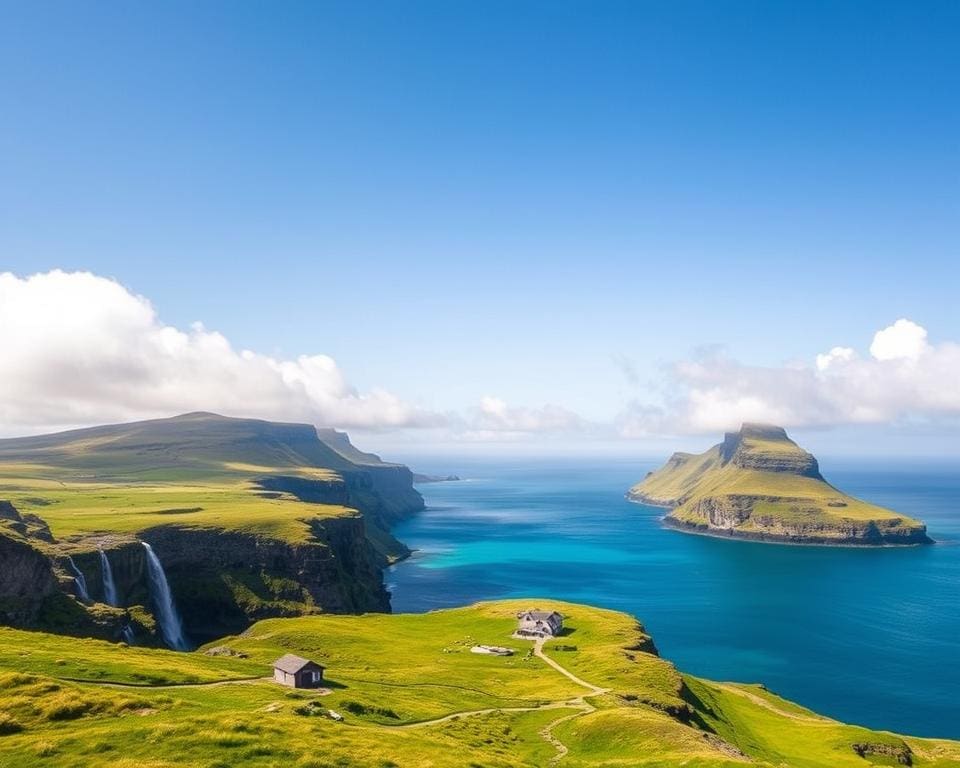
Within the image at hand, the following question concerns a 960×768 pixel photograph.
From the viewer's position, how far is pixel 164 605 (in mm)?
154625

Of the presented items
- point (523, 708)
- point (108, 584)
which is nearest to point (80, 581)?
point (108, 584)

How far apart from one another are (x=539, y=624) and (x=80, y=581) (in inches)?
3508

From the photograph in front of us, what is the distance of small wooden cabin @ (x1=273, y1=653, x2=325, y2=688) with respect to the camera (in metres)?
68.5

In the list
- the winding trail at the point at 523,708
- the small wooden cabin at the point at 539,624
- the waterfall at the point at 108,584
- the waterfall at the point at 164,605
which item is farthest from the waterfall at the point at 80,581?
the small wooden cabin at the point at 539,624

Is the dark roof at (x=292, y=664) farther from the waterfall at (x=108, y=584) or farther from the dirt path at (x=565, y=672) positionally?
the waterfall at (x=108, y=584)

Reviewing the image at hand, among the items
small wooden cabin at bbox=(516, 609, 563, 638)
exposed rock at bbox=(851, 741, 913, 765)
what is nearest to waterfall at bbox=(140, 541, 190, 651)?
small wooden cabin at bbox=(516, 609, 563, 638)

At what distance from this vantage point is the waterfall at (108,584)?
13762 centimetres

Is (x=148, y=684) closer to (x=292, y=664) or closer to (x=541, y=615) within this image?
(x=292, y=664)

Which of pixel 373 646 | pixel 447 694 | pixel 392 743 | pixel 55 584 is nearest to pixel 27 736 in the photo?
pixel 392 743

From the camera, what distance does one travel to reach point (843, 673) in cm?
15275

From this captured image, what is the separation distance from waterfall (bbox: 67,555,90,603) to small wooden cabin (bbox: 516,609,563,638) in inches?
3247

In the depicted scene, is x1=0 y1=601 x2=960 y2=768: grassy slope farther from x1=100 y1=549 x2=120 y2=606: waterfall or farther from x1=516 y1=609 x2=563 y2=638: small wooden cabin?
x1=100 y1=549 x2=120 y2=606: waterfall

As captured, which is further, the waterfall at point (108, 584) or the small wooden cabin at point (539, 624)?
the waterfall at point (108, 584)

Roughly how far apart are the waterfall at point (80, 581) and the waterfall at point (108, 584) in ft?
20.1
